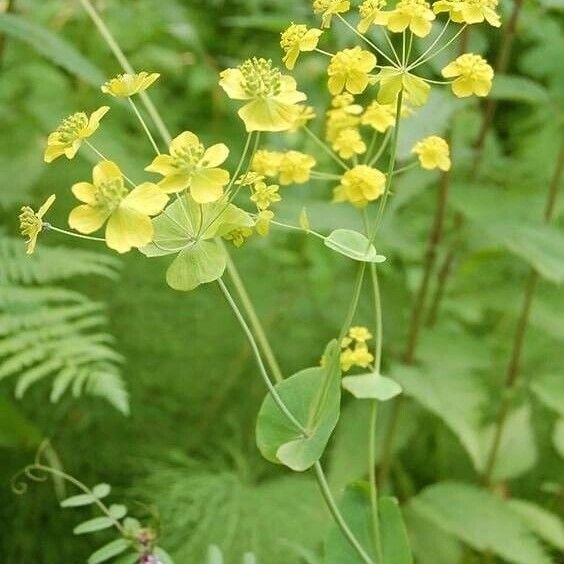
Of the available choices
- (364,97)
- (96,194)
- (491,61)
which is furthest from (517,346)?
(491,61)

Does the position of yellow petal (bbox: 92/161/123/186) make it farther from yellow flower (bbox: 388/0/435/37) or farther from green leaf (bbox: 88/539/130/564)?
green leaf (bbox: 88/539/130/564)

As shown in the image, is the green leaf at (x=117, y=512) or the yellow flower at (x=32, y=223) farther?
the green leaf at (x=117, y=512)

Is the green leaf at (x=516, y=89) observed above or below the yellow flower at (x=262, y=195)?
below

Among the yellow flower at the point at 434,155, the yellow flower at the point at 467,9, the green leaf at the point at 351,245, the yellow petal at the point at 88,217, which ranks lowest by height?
the green leaf at the point at 351,245

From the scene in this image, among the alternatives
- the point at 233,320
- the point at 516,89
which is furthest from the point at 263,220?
the point at 233,320

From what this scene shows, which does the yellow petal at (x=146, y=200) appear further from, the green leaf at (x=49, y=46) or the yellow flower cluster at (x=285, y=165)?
the green leaf at (x=49, y=46)

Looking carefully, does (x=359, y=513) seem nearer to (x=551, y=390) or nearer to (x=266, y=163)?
(x=266, y=163)

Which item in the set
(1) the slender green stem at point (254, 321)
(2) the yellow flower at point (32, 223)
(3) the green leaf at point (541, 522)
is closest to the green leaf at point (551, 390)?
(3) the green leaf at point (541, 522)
